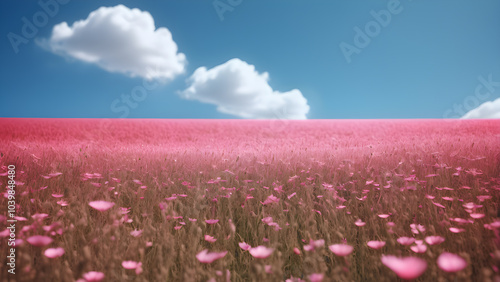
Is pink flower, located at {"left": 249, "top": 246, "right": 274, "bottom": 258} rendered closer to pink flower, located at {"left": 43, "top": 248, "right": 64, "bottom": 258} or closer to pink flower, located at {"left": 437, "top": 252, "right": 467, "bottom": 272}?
pink flower, located at {"left": 437, "top": 252, "right": 467, "bottom": 272}

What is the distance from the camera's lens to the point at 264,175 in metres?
3.30

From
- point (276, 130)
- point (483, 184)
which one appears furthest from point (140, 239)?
point (276, 130)

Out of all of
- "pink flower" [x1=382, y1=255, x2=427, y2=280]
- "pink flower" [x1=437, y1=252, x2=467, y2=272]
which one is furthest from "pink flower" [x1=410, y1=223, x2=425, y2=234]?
"pink flower" [x1=382, y1=255, x2=427, y2=280]

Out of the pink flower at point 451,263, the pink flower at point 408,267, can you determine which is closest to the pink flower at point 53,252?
the pink flower at point 408,267

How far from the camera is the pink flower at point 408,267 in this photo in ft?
2.62

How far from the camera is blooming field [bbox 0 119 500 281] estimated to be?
125 centimetres

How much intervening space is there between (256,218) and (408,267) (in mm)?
1417

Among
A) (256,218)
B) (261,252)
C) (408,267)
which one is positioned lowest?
(256,218)

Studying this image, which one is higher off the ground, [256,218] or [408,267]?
[408,267]

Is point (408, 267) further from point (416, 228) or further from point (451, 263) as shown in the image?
point (416, 228)

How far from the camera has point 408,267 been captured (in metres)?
0.84

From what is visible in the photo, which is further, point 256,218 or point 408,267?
point 256,218

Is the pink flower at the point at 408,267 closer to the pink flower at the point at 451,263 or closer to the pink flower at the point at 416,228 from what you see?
the pink flower at the point at 451,263

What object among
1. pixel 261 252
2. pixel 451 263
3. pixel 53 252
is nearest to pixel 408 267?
pixel 451 263
